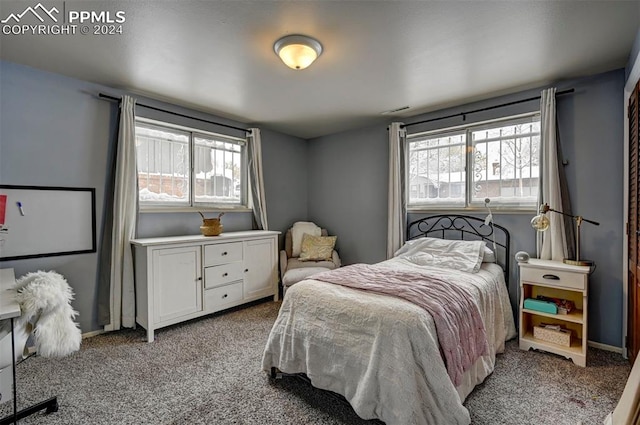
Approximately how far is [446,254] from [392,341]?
1.72 m

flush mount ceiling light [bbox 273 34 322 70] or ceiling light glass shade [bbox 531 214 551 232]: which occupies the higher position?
flush mount ceiling light [bbox 273 34 322 70]

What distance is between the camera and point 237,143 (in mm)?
4191

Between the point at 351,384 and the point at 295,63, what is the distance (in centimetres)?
221

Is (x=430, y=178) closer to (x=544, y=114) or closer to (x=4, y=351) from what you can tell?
(x=544, y=114)

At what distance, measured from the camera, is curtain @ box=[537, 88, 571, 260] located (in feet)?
8.86

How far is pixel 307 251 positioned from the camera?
425cm

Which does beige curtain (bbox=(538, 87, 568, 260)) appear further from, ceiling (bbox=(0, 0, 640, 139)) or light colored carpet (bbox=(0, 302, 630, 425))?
light colored carpet (bbox=(0, 302, 630, 425))

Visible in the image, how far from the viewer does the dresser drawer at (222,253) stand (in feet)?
10.7

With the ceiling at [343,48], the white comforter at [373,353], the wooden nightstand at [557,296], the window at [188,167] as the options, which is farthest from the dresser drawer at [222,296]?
the wooden nightstand at [557,296]

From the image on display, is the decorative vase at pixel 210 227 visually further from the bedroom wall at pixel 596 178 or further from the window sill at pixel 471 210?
the bedroom wall at pixel 596 178

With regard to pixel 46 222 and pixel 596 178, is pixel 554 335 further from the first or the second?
pixel 46 222

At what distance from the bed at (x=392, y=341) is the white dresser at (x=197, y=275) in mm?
1397

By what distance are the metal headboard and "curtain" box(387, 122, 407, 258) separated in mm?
185

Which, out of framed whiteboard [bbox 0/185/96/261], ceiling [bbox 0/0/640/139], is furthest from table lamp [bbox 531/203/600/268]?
framed whiteboard [bbox 0/185/96/261]
